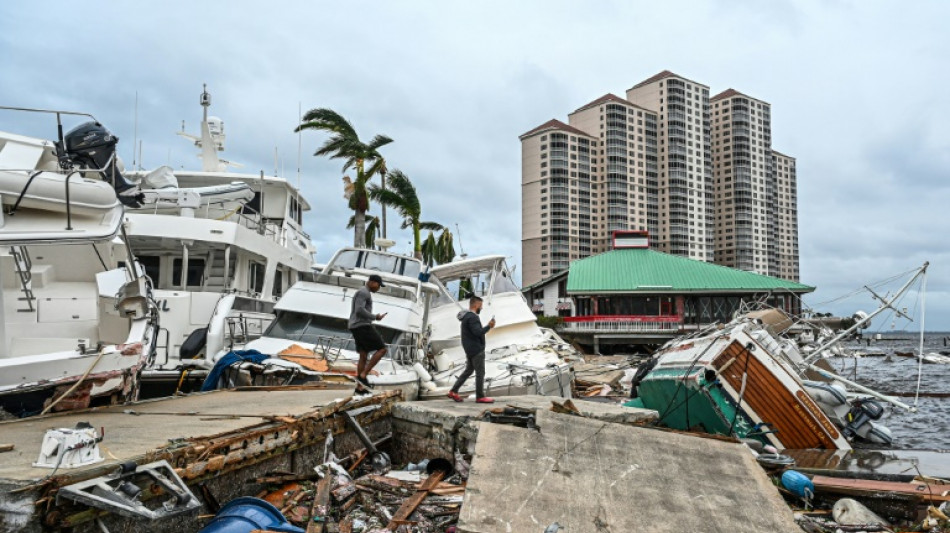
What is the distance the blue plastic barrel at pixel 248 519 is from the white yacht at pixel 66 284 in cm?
368

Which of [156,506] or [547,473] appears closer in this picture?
[156,506]

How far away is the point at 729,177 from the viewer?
89.2 metres

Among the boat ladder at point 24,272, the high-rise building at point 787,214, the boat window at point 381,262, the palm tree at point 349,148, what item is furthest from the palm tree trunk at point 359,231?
the high-rise building at point 787,214

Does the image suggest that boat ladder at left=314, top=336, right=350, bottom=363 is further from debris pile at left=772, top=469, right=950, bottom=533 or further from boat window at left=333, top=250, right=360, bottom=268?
debris pile at left=772, top=469, right=950, bottom=533

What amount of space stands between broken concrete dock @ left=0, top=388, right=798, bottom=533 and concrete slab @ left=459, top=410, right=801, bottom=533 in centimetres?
1

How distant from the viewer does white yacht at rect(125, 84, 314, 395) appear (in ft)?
40.9

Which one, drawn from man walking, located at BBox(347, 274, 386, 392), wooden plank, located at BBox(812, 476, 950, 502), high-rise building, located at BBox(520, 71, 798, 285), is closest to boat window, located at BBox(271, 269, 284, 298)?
man walking, located at BBox(347, 274, 386, 392)

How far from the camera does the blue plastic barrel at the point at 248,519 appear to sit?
4137 mm

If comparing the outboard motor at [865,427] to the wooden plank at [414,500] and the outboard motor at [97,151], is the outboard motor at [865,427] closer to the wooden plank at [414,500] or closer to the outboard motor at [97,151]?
the wooden plank at [414,500]

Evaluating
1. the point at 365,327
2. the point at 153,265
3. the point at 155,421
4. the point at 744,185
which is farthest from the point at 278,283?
the point at 744,185

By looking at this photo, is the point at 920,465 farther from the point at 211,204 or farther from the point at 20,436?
the point at 211,204

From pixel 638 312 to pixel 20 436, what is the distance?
43447mm

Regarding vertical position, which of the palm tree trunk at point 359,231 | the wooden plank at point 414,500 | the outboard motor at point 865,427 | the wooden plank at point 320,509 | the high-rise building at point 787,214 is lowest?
the outboard motor at point 865,427

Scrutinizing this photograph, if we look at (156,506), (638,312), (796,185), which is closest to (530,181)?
(638,312)
